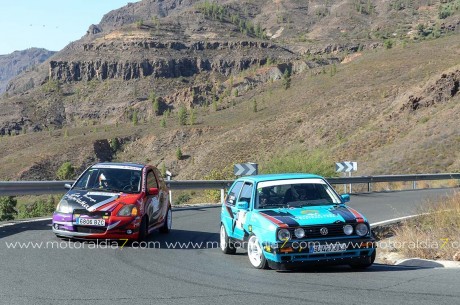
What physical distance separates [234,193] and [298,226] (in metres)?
2.93

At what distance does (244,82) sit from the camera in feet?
496

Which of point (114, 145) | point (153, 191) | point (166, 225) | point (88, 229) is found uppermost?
point (153, 191)

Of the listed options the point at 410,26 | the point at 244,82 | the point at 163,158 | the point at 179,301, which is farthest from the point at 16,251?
the point at 410,26

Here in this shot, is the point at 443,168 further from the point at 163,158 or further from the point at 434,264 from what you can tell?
the point at 163,158

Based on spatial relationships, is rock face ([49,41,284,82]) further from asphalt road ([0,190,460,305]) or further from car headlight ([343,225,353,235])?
car headlight ([343,225,353,235])

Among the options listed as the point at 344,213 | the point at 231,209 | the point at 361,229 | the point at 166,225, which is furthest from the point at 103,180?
the point at 361,229

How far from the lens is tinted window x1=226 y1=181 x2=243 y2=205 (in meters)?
11.5

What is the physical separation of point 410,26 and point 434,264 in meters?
Answer: 172

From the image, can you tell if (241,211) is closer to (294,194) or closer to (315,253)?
(294,194)

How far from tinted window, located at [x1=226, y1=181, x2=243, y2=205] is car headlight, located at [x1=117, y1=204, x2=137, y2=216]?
66.5 inches

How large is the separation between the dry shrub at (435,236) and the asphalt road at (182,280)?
0.74 metres

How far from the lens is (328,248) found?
8.89m

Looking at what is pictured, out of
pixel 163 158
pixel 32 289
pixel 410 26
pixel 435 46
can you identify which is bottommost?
pixel 163 158

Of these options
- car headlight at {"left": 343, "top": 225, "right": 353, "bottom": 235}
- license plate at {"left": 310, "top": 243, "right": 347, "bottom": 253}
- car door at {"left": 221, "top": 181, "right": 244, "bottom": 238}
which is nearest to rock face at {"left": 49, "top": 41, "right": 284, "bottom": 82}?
car door at {"left": 221, "top": 181, "right": 244, "bottom": 238}
